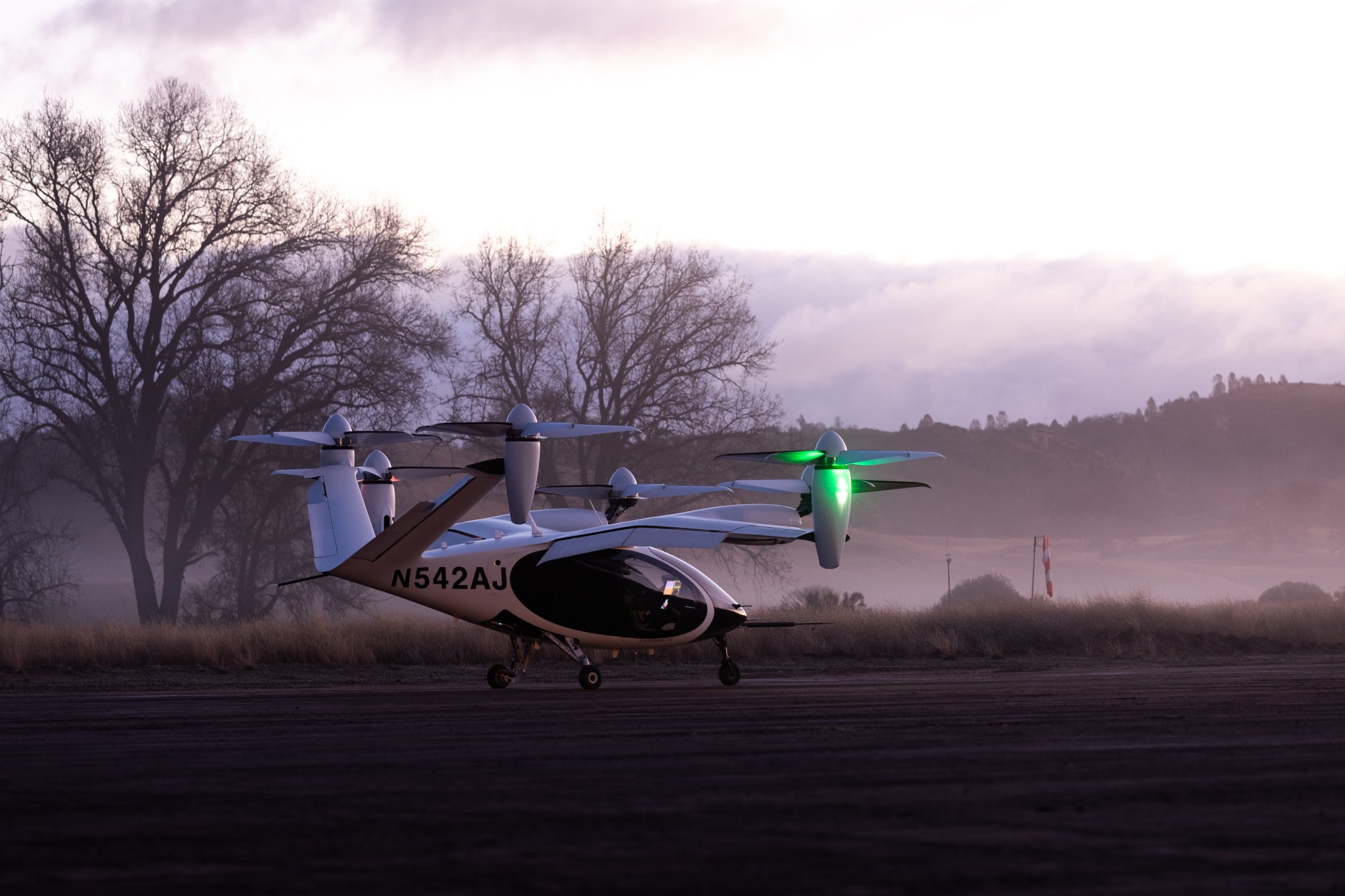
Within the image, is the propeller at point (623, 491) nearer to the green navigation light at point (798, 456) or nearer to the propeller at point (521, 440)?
the green navigation light at point (798, 456)

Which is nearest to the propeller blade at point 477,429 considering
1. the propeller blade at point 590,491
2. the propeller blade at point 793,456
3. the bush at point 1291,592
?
the propeller blade at point 793,456

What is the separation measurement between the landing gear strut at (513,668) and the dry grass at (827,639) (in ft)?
31.6

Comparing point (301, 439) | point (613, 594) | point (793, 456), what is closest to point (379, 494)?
point (301, 439)

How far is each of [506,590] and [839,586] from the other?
326 ft

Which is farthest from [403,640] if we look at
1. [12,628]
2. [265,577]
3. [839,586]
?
[839,586]

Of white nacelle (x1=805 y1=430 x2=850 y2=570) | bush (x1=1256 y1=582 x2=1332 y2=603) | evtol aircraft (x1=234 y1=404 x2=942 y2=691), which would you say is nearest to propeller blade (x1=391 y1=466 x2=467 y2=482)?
evtol aircraft (x1=234 y1=404 x2=942 y2=691)

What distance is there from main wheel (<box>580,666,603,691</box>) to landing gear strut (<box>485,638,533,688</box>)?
1072mm

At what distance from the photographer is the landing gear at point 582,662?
23.5m

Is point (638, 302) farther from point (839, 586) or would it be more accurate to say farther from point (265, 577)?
point (839, 586)

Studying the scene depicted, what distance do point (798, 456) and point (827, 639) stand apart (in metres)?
15.1

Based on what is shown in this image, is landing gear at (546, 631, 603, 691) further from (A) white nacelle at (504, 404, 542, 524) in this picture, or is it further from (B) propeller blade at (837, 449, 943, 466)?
(B) propeller blade at (837, 449, 943, 466)

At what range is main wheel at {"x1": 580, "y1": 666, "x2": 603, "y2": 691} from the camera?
23.5 m

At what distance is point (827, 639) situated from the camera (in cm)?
3684

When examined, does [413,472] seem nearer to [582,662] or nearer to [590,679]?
[582,662]
